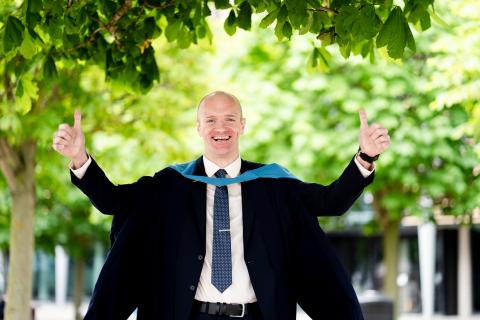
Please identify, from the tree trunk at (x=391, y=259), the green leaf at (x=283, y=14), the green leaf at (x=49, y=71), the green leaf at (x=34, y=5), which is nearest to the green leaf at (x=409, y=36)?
the green leaf at (x=283, y=14)

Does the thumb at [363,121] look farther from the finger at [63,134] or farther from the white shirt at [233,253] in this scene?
the finger at [63,134]

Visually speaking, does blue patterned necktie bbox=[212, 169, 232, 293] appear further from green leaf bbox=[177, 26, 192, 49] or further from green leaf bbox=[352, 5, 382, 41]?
green leaf bbox=[177, 26, 192, 49]

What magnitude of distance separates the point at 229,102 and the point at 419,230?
3197 cm

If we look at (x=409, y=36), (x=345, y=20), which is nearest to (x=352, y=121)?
(x=345, y=20)

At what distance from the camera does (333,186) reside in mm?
5375

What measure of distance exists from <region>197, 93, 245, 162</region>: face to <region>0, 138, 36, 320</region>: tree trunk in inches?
239

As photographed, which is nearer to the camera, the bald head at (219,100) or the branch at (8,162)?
the bald head at (219,100)

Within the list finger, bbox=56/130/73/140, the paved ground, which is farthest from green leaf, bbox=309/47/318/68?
the paved ground

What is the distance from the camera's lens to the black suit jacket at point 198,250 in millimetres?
5488

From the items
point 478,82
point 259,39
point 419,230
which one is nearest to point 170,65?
point 478,82

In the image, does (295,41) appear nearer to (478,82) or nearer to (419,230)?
(478,82)

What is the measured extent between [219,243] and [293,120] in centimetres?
1486

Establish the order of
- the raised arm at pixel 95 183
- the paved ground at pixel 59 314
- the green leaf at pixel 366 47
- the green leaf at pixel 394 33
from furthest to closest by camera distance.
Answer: the paved ground at pixel 59 314, the green leaf at pixel 366 47, the raised arm at pixel 95 183, the green leaf at pixel 394 33

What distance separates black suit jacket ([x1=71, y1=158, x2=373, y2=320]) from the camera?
216 inches
